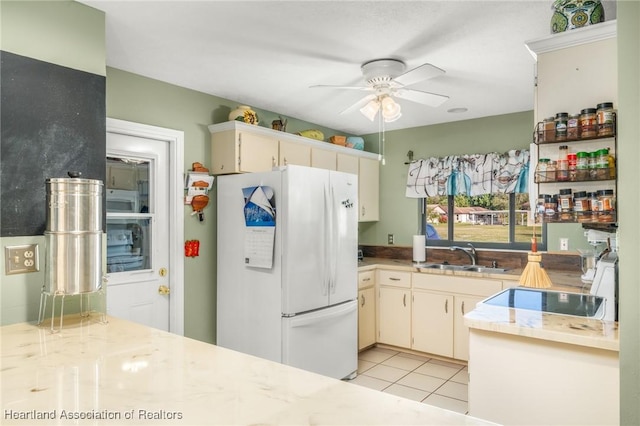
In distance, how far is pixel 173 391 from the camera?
1059mm

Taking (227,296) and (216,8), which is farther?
(227,296)

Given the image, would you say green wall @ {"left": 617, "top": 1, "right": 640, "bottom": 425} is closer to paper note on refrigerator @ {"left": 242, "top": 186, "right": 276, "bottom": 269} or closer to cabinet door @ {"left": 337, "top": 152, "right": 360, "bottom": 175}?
paper note on refrigerator @ {"left": 242, "top": 186, "right": 276, "bottom": 269}

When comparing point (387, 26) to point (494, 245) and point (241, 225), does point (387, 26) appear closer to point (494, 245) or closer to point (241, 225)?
point (241, 225)

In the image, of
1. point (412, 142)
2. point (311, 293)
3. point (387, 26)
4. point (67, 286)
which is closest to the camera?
point (67, 286)

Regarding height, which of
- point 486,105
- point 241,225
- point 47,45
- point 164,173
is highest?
point 486,105

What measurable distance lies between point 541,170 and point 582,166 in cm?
16

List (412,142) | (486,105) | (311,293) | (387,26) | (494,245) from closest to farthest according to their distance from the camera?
(387,26)
(311,293)
(486,105)
(494,245)
(412,142)

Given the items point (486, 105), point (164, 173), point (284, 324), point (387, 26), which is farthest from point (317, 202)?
point (486, 105)

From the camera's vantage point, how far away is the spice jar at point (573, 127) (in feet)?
5.84

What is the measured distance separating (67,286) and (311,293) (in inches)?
70.7

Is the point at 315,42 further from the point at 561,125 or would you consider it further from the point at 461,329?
the point at 461,329

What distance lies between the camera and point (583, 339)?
1685 millimetres

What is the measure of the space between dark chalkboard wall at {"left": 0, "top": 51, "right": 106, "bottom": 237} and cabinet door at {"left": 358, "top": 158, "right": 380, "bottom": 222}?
10.0 feet

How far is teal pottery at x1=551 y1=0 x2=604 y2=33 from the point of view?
177 centimetres
